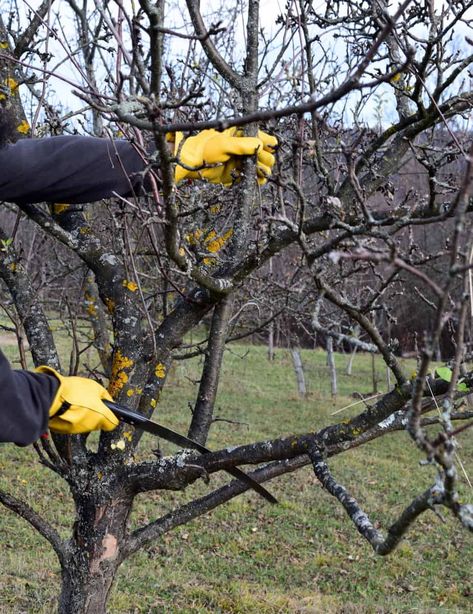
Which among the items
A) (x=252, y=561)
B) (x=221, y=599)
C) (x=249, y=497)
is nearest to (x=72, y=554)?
(x=221, y=599)

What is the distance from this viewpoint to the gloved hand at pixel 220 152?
229cm

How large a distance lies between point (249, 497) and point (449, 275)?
7.04 metres

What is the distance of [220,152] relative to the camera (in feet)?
7.57

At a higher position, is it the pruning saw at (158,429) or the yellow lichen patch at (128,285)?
the yellow lichen patch at (128,285)

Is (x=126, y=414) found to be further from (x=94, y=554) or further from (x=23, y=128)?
(x=23, y=128)

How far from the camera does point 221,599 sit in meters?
4.93

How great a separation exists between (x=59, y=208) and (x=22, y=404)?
40.2 inches

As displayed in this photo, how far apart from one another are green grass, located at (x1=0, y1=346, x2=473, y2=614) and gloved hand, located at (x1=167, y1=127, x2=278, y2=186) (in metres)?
1.41

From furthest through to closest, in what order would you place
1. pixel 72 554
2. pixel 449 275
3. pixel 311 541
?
pixel 311 541 → pixel 72 554 → pixel 449 275

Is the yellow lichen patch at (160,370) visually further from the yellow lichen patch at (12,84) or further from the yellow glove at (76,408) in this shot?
the yellow lichen patch at (12,84)

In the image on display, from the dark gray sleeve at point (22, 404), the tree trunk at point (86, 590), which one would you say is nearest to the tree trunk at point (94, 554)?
the tree trunk at point (86, 590)

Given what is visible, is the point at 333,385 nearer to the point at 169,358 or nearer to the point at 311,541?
the point at 311,541

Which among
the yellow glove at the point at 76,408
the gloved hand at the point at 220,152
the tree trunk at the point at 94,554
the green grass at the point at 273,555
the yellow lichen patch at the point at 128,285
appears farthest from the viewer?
the green grass at the point at 273,555

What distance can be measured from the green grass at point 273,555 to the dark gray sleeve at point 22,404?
1460mm
